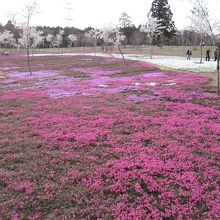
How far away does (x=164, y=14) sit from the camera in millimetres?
112438

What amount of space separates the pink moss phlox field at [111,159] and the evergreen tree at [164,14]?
97.6 m

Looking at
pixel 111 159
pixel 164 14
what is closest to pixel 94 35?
pixel 164 14

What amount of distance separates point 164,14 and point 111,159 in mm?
110702

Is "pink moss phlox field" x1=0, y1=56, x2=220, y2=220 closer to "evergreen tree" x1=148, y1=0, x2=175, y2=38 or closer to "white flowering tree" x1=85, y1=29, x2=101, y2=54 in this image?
"white flowering tree" x1=85, y1=29, x2=101, y2=54

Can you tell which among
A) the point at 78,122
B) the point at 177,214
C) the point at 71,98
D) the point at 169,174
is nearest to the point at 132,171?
the point at 169,174

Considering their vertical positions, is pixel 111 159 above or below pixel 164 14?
below

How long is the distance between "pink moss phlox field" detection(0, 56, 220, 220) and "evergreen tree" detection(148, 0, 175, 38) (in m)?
97.6

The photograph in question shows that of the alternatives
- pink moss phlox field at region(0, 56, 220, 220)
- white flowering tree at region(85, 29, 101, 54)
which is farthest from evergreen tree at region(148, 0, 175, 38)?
pink moss phlox field at region(0, 56, 220, 220)

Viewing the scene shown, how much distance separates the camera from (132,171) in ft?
Result: 31.9

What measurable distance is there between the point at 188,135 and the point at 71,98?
11.2m

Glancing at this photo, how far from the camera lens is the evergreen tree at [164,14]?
4405 inches

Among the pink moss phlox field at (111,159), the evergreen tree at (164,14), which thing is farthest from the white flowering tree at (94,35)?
the pink moss phlox field at (111,159)

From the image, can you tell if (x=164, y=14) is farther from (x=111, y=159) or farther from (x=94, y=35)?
(x=111, y=159)

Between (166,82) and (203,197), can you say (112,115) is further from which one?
(166,82)
